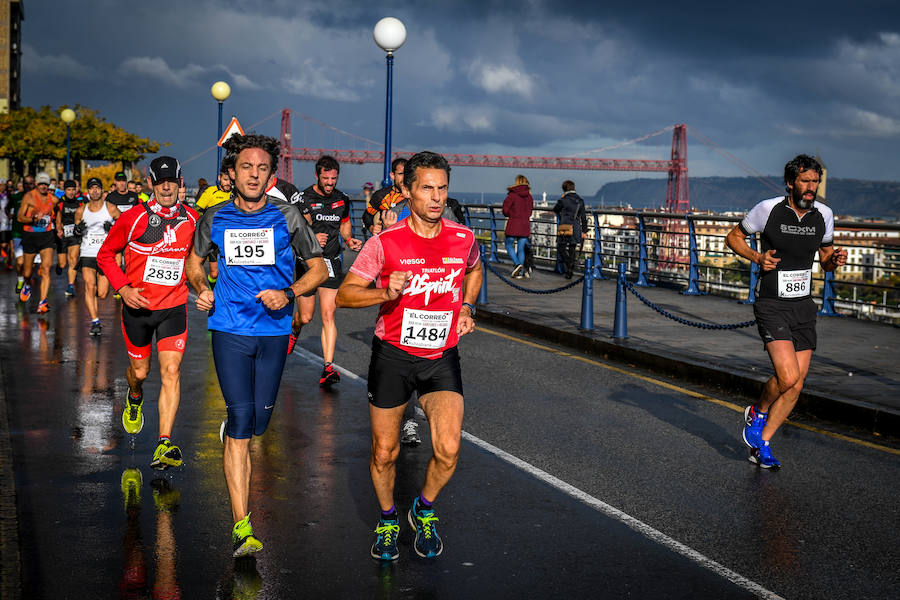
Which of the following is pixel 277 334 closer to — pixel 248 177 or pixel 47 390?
pixel 248 177

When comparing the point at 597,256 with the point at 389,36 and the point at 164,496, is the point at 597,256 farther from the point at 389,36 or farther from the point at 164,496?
the point at 164,496

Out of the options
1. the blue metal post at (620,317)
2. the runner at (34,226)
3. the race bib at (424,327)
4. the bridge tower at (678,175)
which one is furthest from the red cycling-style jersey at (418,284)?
the bridge tower at (678,175)

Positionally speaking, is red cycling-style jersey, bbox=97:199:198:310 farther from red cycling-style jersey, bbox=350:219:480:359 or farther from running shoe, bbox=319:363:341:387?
running shoe, bbox=319:363:341:387

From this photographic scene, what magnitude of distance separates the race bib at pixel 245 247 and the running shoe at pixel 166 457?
205cm

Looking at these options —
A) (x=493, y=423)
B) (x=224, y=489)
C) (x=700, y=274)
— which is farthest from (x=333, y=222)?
(x=700, y=274)

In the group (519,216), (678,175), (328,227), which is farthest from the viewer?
(678,175)

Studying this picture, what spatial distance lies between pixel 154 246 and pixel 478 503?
9.24 ft

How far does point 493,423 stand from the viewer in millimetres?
8258

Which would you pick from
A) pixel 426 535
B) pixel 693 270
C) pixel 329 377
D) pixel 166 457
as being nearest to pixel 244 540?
pixel 426 535

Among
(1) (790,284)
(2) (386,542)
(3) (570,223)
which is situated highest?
(3) (570,223)

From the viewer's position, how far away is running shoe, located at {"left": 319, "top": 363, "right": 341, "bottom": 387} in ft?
32.1

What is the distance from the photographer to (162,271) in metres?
Answer: 7.06

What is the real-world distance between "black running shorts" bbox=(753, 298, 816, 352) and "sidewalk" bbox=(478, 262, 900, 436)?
162 cm

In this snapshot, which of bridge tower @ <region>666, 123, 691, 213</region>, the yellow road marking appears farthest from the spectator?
bridge tower @ <region>666, 123, 691, 213</region>
